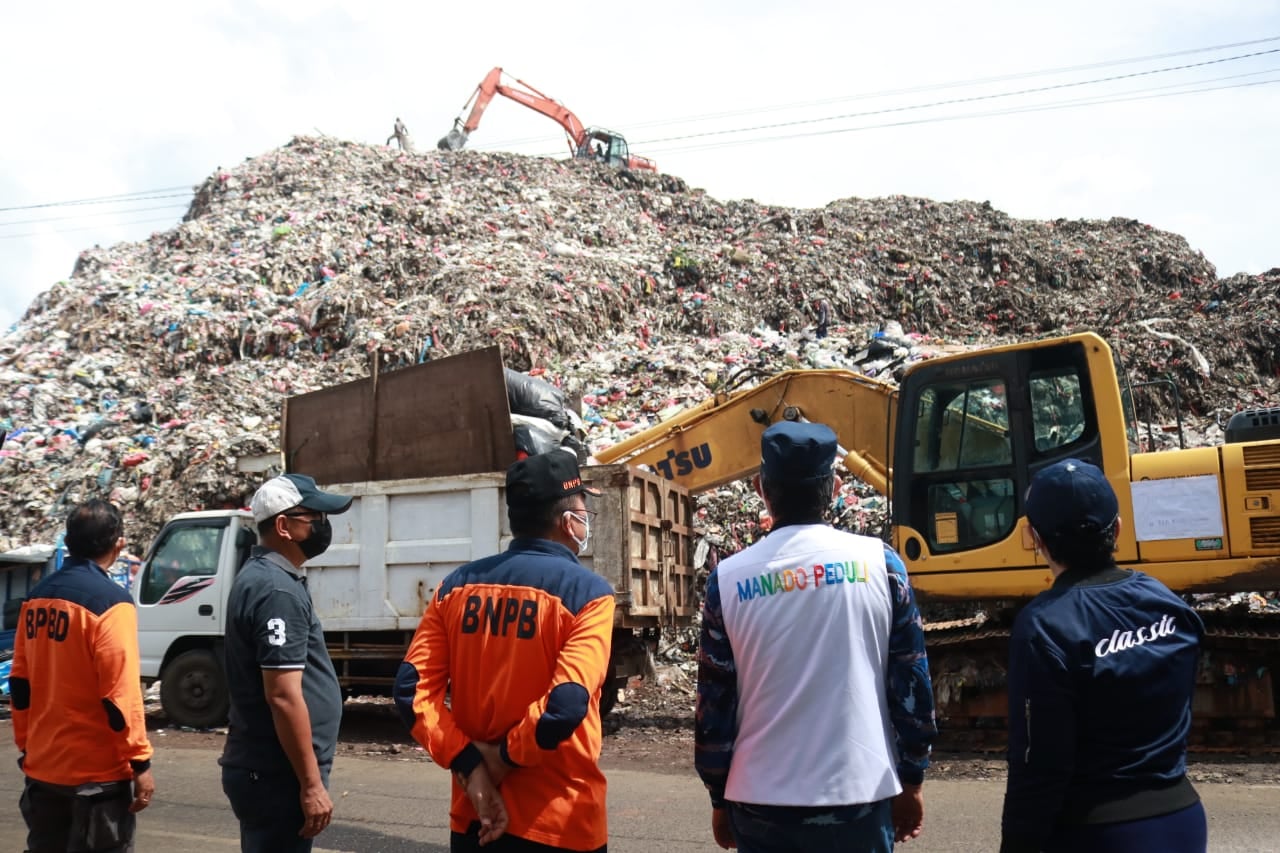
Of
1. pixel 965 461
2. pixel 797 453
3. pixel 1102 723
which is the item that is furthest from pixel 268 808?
pixel 965 461

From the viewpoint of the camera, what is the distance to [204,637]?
920 cm

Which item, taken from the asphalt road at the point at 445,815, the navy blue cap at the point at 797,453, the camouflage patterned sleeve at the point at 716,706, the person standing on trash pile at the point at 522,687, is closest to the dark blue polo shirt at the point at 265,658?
the person standing on trash pile at the point at 522,687

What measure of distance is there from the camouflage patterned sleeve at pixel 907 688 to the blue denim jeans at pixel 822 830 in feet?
0.40

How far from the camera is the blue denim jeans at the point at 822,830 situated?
241cm

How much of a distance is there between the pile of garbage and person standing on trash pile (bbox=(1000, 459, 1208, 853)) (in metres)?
9.33

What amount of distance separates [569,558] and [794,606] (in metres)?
0.59

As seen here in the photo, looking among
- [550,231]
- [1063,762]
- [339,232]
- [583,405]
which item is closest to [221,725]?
[583,405]

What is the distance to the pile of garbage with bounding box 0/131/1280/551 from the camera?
1499 centimetres

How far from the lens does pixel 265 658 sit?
304 cm

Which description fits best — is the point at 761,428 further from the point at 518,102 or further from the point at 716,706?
the point at 518,102

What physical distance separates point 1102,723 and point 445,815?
15.9 feet

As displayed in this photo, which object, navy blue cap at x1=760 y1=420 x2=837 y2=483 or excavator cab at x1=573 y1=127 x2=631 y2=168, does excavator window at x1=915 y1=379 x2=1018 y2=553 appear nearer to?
navy blue cap at x1=760 y1=420 x2=837 y2=483

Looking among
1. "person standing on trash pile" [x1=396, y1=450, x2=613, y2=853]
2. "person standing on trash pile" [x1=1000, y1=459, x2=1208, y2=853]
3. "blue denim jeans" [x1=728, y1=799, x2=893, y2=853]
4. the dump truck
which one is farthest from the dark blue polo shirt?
the dump truck

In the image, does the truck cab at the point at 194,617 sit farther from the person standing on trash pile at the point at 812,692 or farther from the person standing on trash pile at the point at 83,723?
the person standing on trash pile at the point at 812,692
